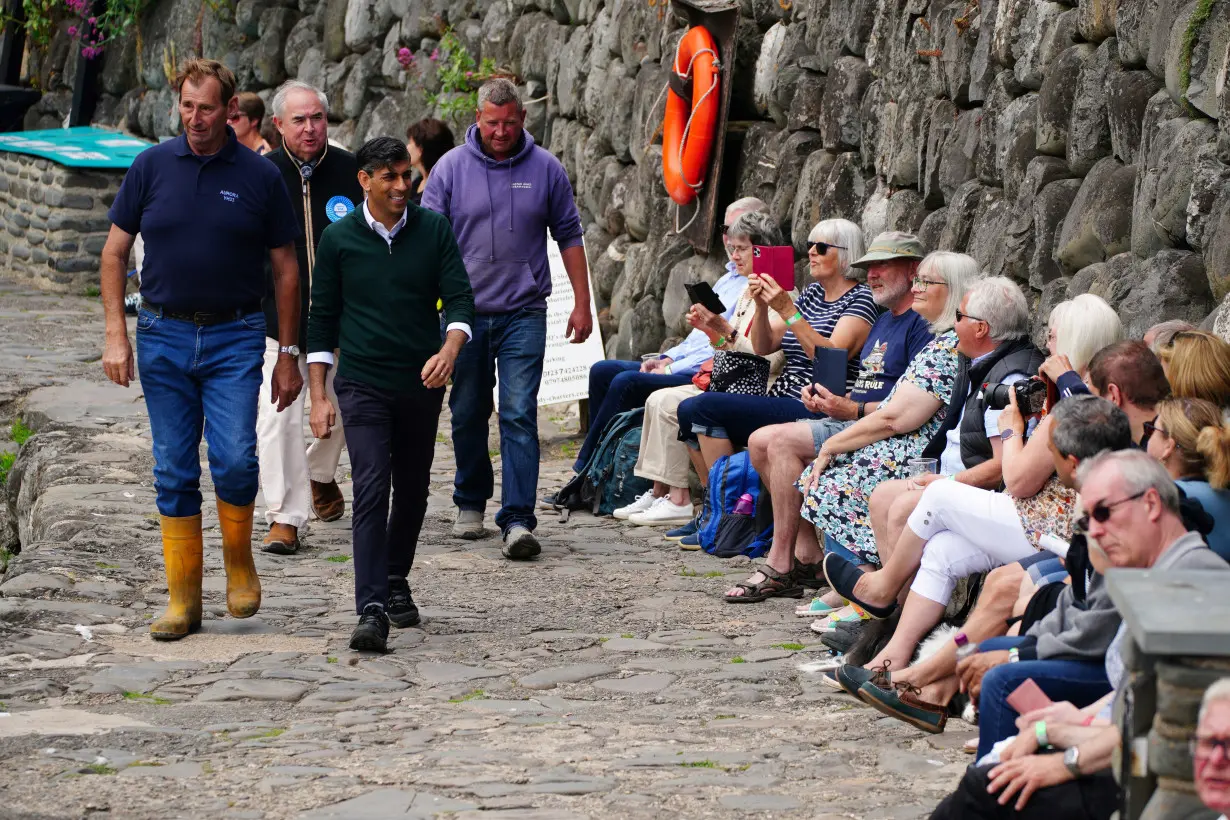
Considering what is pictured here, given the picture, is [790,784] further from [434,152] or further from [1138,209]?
[434,152]

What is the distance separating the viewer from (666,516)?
7641 millimetres

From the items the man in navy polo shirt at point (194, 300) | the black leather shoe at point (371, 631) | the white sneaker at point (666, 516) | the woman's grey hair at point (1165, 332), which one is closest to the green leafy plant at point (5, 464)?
the white sneaker at point (666, 516)

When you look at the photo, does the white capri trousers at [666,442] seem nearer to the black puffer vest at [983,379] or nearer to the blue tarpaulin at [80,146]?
the black puffer vest at [983,379]

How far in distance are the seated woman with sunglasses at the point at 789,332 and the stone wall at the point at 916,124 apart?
1.35 ft

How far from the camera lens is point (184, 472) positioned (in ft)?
17.9

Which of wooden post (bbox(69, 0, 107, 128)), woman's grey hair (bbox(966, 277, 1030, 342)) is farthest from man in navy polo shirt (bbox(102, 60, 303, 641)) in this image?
wooden post (bbox(69, 0, 107, 128))

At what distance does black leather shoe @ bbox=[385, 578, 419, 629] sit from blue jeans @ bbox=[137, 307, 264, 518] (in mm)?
612

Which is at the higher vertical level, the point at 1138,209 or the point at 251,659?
the point at 1138,209

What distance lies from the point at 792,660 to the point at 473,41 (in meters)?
8.60

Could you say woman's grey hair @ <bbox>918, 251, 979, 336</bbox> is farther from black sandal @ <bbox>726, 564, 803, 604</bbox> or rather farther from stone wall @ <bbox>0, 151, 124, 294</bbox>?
stone wall @ <bbox>0, 151, 124, 294</bbox>

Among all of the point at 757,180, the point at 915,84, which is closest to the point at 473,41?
the point at 757,180

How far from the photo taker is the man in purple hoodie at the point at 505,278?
23.1ft

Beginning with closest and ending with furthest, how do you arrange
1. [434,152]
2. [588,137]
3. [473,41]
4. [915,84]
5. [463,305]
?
1. [463,305]
2. [915,84]
3. [434,152]
4. [588,137]
5. [473,41]

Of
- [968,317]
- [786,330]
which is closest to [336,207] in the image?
[786,330]
